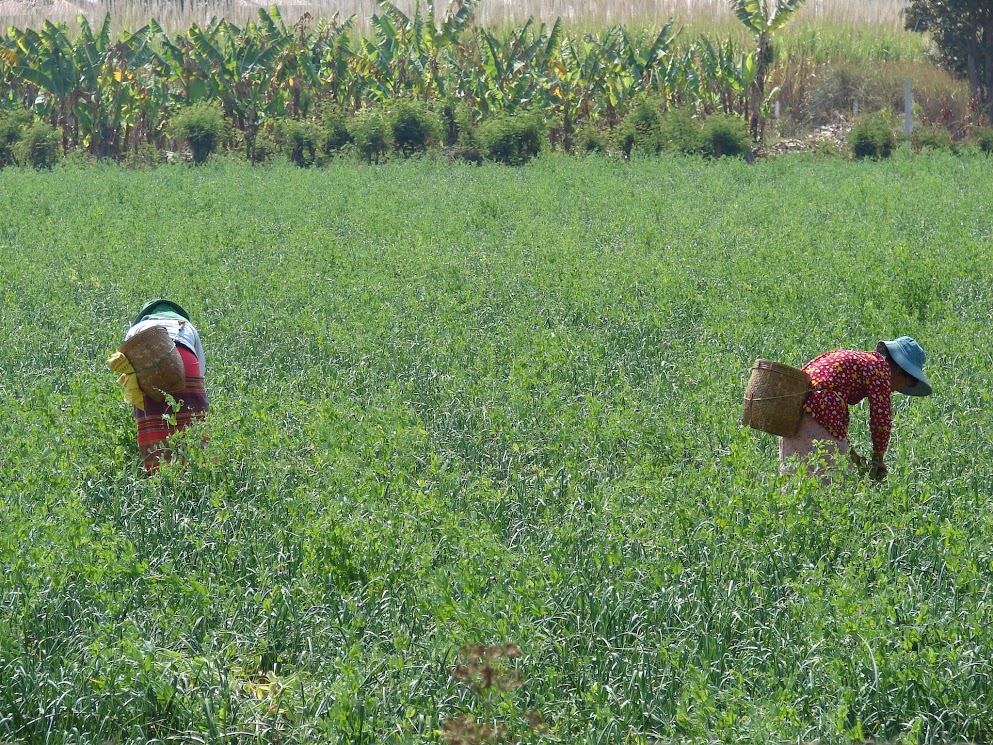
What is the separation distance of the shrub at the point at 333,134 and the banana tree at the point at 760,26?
29.6 ft

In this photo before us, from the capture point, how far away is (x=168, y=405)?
6.72 m

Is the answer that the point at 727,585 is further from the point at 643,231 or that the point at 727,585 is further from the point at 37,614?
the point at 643,231

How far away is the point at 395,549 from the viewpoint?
5.19m

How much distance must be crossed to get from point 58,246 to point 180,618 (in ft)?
37.7

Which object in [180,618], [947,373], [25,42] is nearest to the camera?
[180,618]

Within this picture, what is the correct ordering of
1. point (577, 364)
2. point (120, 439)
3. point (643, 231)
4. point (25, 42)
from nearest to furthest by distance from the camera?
point (120, 439), point (577, 364), point (643, 231), point (25, 42)

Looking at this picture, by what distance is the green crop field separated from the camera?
4.17m

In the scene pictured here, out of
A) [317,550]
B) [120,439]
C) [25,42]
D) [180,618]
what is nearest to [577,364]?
[120,439]

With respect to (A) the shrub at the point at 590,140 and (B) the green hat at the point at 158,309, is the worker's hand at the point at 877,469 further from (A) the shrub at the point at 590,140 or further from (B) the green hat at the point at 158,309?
(A) the shrub at the point at 590,140

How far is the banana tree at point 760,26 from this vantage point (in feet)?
87.1

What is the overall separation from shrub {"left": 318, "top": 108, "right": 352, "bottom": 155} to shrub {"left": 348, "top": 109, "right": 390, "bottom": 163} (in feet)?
1.27

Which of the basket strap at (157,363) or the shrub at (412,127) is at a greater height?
the basket strap at (157,363)

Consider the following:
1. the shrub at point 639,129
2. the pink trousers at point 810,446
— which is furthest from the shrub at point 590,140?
the pink trousers at point 810,446

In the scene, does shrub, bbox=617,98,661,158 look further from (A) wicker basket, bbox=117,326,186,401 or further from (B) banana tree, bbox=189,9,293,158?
(A) wicker basket, bbox=117,326,186,401
